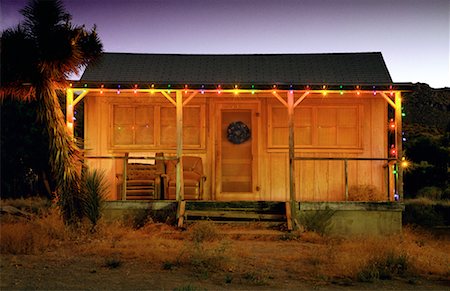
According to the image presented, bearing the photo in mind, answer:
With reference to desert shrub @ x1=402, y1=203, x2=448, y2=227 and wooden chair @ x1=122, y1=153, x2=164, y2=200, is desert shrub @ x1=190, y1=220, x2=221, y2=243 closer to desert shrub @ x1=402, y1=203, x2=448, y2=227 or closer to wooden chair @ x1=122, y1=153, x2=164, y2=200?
wooden chair @ x1=122, y1=153, x2=164, y2=200

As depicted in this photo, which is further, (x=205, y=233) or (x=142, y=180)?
(x=142, y=180)

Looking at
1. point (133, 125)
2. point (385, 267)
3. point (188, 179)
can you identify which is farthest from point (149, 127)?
point (385, 267)

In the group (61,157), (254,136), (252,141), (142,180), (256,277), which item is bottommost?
(256,277)

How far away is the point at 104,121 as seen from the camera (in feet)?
49.6

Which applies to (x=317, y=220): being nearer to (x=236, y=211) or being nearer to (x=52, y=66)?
(x=236, y=211)

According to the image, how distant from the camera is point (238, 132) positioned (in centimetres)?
1528

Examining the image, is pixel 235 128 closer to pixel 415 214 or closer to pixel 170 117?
pixel 170 117

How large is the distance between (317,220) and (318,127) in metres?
2.75

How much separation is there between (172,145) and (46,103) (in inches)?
148

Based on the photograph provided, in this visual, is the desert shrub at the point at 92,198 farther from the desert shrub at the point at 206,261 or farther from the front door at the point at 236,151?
the front door at the point at 236,151

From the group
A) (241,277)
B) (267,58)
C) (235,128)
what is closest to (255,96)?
(235,128)

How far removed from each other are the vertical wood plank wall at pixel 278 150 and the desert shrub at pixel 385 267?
5558mm

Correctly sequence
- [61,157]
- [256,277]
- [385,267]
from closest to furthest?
[256,277] < [385,267] < [61,157]

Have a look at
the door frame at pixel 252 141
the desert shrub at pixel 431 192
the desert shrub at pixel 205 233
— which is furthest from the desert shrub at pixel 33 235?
the desert shrub at pixel 431 192
